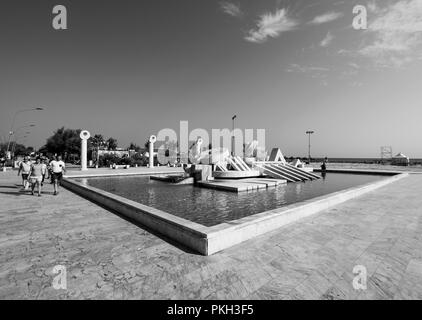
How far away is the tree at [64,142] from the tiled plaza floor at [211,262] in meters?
57.4

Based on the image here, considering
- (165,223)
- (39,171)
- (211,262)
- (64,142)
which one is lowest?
(211,262)

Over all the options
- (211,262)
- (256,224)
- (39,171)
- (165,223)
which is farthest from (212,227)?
(39,171)

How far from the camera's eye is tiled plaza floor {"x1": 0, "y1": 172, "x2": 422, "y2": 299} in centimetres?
298

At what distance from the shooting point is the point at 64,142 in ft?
180

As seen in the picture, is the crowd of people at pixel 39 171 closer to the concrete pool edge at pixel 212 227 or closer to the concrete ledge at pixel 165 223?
the concrete ledge at pixel 165 223

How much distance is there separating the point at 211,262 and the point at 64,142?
63815mm

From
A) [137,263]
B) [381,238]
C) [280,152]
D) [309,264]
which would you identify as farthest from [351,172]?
[137,263]

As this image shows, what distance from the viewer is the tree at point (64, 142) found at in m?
54.7

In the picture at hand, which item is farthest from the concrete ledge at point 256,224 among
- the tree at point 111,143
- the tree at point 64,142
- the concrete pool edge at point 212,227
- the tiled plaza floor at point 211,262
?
the tree at point 111,143

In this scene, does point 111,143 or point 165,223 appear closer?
point 165,223

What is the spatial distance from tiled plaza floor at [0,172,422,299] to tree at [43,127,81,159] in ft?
188

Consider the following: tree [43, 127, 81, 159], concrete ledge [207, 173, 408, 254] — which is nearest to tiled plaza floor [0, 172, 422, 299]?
concrete ledge [207, 173, 408, 254]

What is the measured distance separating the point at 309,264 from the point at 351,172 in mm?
26682

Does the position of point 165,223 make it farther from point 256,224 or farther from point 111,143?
point 111,143
